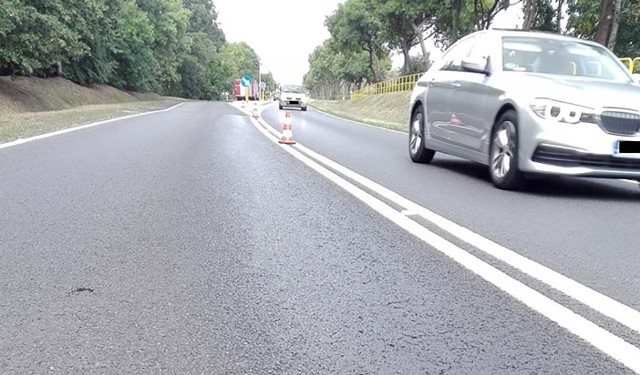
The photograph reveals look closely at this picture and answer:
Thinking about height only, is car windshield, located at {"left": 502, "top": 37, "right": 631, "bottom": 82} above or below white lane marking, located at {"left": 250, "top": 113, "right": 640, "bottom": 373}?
above

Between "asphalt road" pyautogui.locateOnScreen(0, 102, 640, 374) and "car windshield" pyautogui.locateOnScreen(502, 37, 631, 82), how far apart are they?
4.43ft

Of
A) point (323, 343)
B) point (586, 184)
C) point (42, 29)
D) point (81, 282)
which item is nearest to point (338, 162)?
point (586, 184)

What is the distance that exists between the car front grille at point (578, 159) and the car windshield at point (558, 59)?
55.0 inches

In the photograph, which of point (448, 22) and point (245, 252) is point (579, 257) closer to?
point (245, 252)

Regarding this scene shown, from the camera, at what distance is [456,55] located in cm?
895

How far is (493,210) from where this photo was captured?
19.7ft

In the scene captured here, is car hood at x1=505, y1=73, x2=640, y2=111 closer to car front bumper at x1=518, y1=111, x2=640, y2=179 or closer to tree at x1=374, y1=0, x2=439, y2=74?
car front bumper at x1=518, y1=111, x2=640, y2=179

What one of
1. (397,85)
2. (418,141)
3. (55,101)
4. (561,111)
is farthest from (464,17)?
(561,111)

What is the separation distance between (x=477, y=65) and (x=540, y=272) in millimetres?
3994

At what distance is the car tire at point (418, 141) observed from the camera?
31.3ft

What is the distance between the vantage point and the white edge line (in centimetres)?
334

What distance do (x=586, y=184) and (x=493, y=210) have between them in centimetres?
257

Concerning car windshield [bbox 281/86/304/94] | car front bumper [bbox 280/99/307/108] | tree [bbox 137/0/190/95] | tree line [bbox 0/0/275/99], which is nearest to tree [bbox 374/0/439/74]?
car windshield [bbox 281/86/304/94]

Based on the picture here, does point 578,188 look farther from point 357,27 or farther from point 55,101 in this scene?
point 357,27
